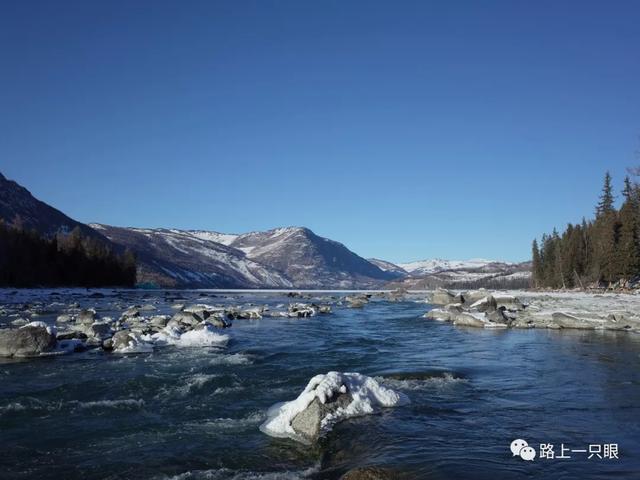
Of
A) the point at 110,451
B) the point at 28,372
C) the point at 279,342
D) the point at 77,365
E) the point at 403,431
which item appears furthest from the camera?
the point at 279,342

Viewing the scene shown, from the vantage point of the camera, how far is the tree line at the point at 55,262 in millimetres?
95500

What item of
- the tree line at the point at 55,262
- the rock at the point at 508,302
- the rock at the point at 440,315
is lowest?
the rock at the point at 440,315

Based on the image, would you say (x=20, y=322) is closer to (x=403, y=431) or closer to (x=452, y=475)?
(x=403, y=431)

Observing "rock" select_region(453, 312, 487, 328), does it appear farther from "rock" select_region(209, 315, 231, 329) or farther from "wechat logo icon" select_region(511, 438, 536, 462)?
Answer: "wechat logo icon" select_region(511, 438, 536, 462)

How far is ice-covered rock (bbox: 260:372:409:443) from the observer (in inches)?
440

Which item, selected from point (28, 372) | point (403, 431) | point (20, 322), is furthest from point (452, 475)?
point (20, 322)

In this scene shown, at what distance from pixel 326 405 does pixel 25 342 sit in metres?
17.4

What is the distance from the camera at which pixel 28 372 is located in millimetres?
18609

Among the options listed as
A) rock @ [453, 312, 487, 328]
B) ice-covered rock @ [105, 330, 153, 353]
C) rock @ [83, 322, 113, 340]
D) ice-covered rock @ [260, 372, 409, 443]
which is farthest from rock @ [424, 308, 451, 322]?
ice-covered rock @ [260, 372, 409, 443]

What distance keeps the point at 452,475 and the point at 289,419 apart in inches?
168

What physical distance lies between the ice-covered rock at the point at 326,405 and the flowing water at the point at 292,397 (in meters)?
0.34

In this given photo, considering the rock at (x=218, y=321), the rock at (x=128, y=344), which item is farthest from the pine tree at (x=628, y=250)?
the rock at (x=128, y=344)

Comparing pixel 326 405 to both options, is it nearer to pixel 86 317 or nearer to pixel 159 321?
pixel 159 321

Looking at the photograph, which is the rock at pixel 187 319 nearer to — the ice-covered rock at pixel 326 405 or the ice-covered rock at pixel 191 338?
the ice-covered rock at pixel 191 338
